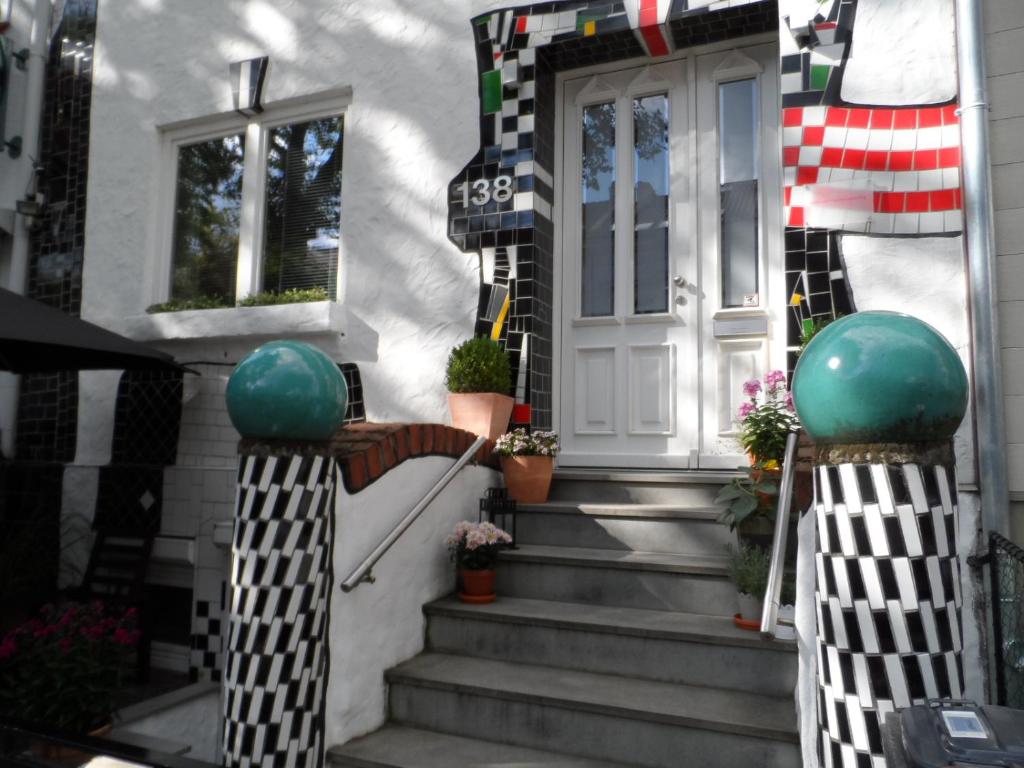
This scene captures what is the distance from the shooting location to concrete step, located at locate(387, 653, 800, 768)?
2.55 m

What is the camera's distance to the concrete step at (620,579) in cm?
328

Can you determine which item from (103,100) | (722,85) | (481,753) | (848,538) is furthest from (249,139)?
(848,538)

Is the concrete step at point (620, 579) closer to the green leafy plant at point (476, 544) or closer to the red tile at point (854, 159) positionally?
the green leafy plant at point (476, 544)

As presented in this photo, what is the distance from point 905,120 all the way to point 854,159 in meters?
0.27

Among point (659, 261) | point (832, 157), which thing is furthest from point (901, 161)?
point (659, 261)

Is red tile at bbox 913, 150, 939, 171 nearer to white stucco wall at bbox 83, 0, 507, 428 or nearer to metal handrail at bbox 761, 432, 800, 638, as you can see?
metal handrail at bbox 761, 432, 800, 638

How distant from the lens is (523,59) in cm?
462

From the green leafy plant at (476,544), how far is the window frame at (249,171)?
220cm

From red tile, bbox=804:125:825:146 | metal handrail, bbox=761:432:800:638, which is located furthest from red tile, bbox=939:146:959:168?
metal handrail, bbox=761:432:800:638

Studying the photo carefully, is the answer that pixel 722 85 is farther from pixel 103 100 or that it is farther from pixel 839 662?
pixel 103 100

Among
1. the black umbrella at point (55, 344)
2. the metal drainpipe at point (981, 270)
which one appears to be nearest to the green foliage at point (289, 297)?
the black umbrella at point (55, 344)

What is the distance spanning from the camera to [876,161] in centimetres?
369

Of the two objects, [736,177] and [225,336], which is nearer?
[736,177]

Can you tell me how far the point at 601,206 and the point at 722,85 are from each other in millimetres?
964
